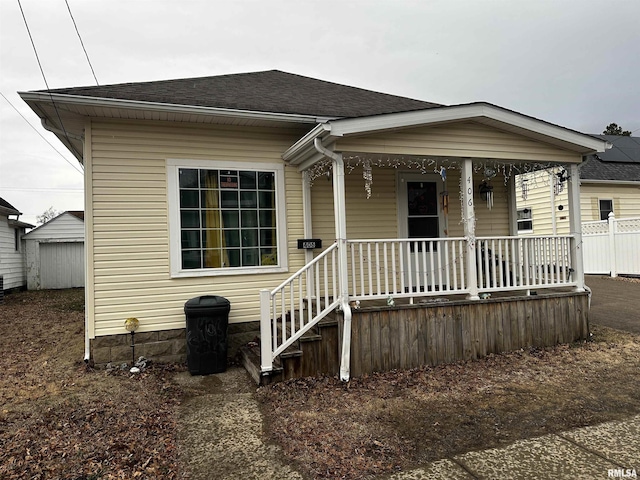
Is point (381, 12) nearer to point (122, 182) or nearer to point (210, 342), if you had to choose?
point (122, 182)

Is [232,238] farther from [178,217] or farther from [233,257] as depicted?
[178,217]

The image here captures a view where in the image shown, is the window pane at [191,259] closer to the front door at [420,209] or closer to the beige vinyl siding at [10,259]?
the front door at [420,209]

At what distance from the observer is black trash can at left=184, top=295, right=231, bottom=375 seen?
16.6 ft

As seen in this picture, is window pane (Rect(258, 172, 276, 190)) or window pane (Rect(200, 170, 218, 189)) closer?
window pane (Rect(200, 170, 218, 189))

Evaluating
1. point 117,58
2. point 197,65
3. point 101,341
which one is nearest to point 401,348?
point 101,341

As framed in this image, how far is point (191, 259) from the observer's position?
5.67 meters

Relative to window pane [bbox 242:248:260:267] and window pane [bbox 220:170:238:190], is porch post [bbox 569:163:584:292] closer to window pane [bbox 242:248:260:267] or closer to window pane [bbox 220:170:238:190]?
window pane [bbox 242:248:260:267]

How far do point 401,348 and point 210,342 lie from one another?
2.45 meters

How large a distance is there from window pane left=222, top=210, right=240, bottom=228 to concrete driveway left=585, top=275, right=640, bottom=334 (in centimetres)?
650

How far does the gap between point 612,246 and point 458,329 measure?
9727 mm

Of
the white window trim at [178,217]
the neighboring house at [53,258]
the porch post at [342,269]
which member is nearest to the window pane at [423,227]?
the white window trim at [178,217]

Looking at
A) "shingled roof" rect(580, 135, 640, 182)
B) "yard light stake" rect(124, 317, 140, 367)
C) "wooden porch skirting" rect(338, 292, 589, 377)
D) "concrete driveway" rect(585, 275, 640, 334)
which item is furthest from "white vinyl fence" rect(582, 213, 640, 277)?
"yard light stake" rect(124, 317, 140, 367)

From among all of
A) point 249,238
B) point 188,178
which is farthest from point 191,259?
point 188,178

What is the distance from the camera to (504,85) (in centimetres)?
1831
